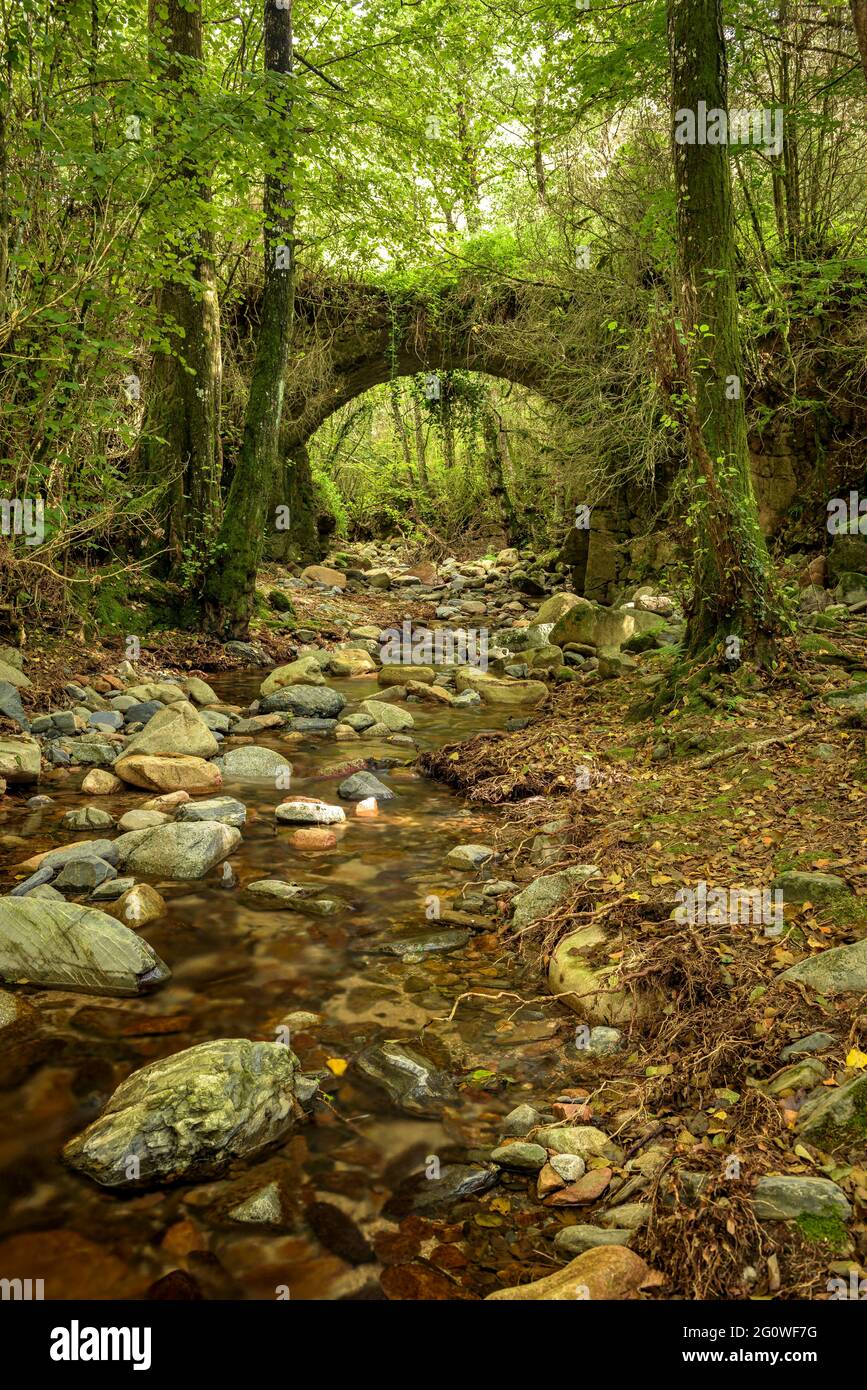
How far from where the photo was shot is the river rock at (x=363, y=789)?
19.6 ft

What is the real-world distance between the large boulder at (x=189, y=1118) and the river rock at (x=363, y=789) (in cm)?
323

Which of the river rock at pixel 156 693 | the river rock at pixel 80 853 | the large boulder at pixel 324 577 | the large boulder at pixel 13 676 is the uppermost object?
the large boulder at pixel 324 577

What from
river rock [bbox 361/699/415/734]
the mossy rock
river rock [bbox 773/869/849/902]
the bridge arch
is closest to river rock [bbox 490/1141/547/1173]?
river rock [bbox 773/869/849/902]

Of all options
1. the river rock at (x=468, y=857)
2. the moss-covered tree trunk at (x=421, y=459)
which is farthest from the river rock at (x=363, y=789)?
the moss-covered tree trunk at (x=421, y=459)

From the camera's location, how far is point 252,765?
647cm

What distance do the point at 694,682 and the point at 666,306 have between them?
2646 millimetres

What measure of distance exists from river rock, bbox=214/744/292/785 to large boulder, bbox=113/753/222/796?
25cm

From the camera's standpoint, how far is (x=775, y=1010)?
107 inches

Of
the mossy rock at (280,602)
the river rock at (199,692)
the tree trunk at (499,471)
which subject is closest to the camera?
the river rock at (199,692)

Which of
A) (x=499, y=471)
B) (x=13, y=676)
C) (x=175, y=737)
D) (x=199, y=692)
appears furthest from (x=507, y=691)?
(x=499, y=471)

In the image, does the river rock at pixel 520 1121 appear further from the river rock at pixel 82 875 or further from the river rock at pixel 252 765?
the river rock at pixel 252 765

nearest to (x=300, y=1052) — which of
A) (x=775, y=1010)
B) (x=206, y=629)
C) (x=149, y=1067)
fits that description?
A: (x=149, y=1067)

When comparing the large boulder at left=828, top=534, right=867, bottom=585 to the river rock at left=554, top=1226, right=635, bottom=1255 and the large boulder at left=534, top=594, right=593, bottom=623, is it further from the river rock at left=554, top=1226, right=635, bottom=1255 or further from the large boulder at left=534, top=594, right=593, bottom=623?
the river rock at left=554, top=1226, right=635, bottom=1255
